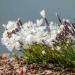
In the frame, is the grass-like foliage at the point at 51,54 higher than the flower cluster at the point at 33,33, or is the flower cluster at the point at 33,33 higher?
the flower cluster at the point at 33,33

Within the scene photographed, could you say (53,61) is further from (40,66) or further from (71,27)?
(71,27)

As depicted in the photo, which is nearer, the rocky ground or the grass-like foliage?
the rocky ground

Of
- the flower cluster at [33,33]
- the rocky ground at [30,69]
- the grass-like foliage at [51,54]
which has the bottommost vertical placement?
the rocky ground at [30,69]

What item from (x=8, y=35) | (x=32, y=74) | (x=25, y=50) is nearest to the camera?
(x=32, y=74)

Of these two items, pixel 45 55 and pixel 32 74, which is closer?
pixel 32 74

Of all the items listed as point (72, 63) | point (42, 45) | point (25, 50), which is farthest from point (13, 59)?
point (72, 63)

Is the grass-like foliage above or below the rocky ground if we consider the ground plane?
above

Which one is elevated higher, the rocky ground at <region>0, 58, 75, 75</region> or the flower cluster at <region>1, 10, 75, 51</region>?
the flower cluster at <region>1, 10, 75, 51</region>

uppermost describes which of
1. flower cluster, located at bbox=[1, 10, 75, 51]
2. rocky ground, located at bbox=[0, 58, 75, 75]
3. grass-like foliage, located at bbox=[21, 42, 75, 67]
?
flower cluster, located at bbox=[1, 10, 75, 51]
